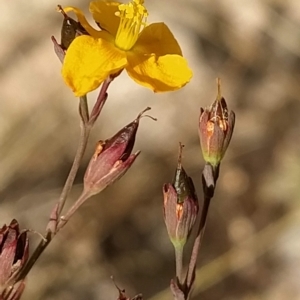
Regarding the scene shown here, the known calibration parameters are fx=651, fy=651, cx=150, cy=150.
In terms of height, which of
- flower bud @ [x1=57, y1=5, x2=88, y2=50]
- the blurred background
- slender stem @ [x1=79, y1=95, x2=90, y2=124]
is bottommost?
the blurred background

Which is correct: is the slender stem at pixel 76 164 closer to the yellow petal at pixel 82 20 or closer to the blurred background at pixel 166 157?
the yellow petal at pixel 82 20

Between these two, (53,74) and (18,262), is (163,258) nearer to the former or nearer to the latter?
(53,74)

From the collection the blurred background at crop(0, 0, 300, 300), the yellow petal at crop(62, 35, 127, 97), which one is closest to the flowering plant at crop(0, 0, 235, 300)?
the yellow petal at crop(62, 35, 127, 97)

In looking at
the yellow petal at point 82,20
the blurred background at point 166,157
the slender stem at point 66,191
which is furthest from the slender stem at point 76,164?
the blurred background at point 166,157

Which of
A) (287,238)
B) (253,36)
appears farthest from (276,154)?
(253,36)

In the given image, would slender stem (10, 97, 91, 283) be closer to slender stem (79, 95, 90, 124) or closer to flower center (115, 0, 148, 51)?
slender stem (79, 95, 90, 124)

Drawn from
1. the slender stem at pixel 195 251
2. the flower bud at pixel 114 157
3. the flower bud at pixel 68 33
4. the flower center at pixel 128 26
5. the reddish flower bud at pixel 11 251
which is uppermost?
the flower bud at pixel 68 33

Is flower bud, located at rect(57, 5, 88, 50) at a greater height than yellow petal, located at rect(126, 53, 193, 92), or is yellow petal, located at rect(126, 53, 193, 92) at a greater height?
flower bud, located at rect(57, 5, 88, 50)

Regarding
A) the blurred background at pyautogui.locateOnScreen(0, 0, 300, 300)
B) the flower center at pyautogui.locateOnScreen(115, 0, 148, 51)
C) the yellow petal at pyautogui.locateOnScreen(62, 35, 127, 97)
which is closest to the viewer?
the yellow petal at pyautogui.locateOnScreen(62, 35, 127, 97)
